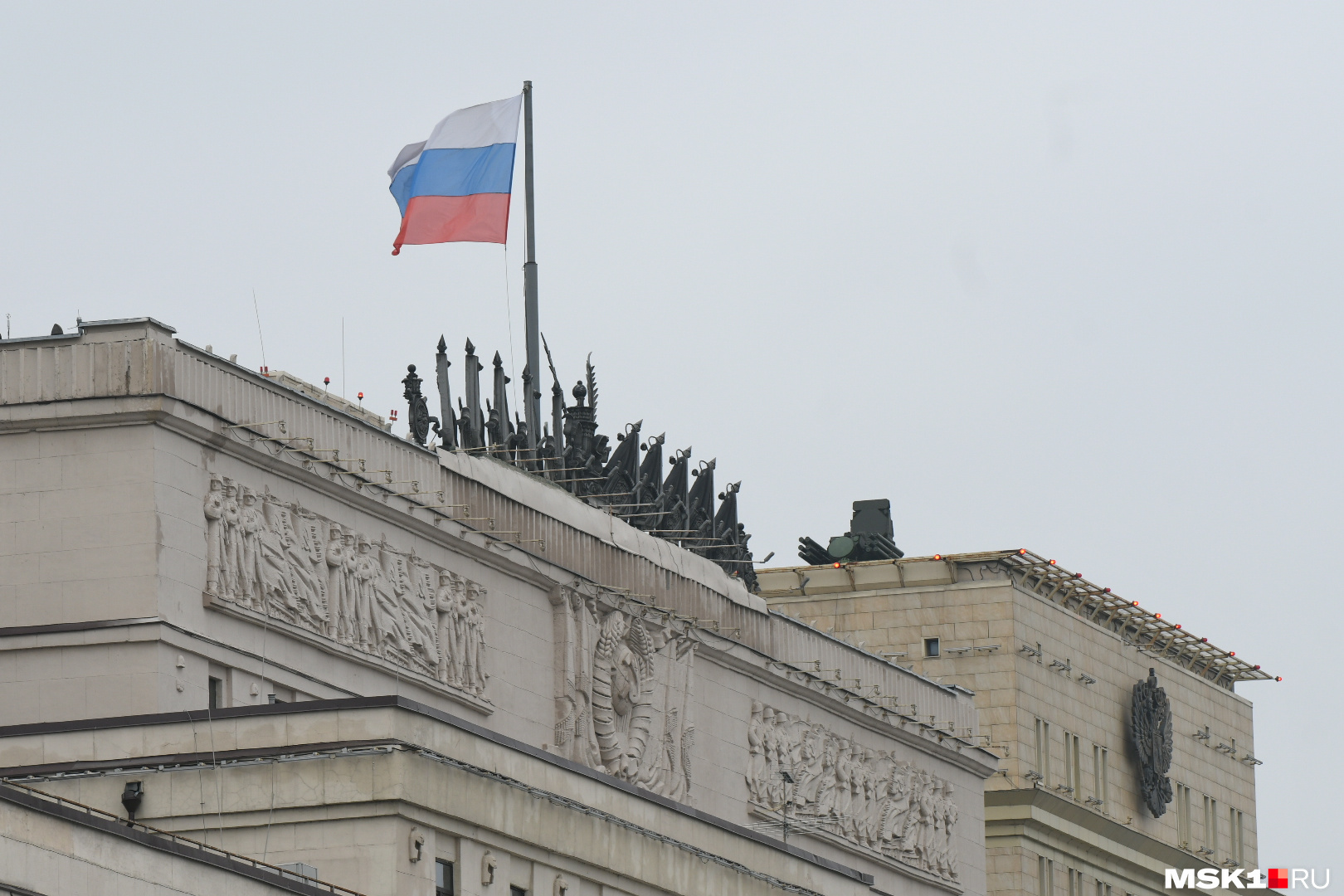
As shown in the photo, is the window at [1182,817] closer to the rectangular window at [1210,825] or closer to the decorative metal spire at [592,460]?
the rectangular window at [1210,825]

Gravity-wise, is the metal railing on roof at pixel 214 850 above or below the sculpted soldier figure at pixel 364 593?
below

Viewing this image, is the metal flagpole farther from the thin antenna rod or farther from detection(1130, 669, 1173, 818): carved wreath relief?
detection(1130, 669, 1173, 818): carved wreath relief

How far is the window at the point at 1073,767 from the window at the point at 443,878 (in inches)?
1930

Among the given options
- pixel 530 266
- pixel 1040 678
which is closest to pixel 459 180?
pixel 530 266

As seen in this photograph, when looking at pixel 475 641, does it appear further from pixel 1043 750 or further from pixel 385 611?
pixel 1043 750

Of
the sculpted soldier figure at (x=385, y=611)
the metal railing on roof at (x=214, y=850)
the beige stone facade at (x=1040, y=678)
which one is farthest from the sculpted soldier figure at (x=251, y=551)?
the beige stone facade at (x=1040, y=678)

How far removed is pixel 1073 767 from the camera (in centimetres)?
10012

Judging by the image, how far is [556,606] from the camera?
68625 millimetres

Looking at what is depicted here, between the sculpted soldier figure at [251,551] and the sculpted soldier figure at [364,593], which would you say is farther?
the sculpted soldier figure at [364,593]

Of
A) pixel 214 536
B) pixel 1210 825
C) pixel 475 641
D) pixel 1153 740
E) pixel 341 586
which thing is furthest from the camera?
pixel 1210 825

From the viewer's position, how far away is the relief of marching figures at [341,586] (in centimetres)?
5934

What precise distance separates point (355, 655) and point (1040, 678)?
131 ft

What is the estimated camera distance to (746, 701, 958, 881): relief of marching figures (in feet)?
255

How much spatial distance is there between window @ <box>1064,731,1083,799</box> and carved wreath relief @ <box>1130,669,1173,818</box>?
398cm
